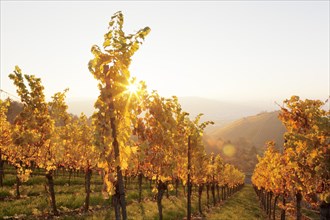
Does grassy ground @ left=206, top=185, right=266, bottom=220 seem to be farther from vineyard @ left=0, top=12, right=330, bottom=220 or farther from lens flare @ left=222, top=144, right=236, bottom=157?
lens flare @ left=222, top=144, right=236, bottom=157

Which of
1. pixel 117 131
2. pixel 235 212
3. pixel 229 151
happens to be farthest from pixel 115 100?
pixel 229 151

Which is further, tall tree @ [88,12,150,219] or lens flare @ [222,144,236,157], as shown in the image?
lens flare @ [222,144,236,157]

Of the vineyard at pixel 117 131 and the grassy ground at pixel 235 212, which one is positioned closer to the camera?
the vineyard at pixel 117 131

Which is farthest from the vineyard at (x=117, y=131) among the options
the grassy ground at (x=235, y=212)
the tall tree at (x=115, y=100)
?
the grassy ground at (x=235, y=212)

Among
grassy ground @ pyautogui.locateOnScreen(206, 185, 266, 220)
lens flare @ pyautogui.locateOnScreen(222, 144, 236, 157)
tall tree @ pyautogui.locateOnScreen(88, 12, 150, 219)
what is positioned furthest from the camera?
lens flare @ pyautogui.locateOnScreen(222, 144, 236, 157)

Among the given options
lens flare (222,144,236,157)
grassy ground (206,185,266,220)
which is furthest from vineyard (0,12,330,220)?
lens flare (222,144,236,157)

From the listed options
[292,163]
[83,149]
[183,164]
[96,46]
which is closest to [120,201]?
[96,46]

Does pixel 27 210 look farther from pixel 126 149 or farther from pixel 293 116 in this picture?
pixel 293 116

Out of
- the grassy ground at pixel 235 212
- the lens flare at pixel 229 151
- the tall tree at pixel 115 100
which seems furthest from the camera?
the lens flare at pixel 229 151

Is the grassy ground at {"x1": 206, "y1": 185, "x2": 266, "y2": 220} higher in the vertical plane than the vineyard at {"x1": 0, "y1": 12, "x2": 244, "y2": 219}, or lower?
lower

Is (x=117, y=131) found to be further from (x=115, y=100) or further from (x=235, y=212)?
(x=235, y=212)

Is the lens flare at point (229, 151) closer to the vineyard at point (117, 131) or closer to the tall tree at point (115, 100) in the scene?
the vineyard at point (117, 131)

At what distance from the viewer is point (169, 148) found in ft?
49.3

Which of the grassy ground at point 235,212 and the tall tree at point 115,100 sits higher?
the tall tree at point 115,100
